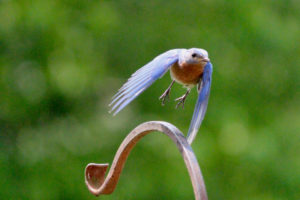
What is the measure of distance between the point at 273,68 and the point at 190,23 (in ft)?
3.47

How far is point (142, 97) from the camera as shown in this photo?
232 inches

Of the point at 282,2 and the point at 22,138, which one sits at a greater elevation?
the point at 282,2

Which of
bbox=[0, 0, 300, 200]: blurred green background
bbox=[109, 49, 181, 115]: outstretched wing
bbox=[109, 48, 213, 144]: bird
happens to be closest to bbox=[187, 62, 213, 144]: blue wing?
bbox=[109, 48, 213, 144]: bird

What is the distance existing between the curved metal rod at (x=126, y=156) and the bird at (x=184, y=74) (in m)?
0.15

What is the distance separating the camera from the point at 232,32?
19.6ft

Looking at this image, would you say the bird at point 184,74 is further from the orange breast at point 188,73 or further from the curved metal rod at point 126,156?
the curved metal rod at point 126,156

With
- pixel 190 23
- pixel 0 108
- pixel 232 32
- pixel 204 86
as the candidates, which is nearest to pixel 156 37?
pixel 190 23

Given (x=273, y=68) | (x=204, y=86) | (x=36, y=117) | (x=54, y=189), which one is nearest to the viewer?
(x=204, y=86)

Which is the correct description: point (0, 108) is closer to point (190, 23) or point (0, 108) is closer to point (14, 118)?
point (14, 118)

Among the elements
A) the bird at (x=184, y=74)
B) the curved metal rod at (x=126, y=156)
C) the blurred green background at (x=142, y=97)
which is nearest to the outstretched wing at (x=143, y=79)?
the bird at (x=184, y=74)

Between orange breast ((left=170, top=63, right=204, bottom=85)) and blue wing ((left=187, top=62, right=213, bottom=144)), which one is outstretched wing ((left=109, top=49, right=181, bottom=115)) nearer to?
orange breast ((left=170, top=63, right=204, bottom=85))

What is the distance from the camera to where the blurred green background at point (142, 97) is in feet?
18.4

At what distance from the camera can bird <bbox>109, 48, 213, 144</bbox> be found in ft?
7.80

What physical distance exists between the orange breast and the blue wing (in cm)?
3
